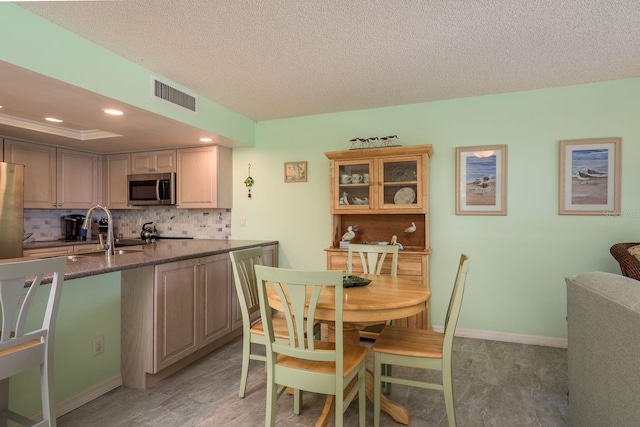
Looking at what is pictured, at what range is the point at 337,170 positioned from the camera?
3512 millimetres

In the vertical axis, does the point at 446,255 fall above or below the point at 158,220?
below

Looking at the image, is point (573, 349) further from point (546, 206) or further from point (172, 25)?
point (172, 25)

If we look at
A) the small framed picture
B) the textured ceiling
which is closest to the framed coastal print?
the textured ceiling

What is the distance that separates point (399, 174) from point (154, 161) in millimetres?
3049

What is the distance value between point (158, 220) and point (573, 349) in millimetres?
4589

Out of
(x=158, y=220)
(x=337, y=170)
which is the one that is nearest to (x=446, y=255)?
(x=337, y=170)

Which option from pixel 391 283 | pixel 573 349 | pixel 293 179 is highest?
pixel 293 179

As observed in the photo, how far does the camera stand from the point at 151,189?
424 centimetres

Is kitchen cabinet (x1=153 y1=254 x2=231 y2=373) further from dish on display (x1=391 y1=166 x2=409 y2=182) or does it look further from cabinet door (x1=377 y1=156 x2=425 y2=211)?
dish on display (x1=391 y1=166 x2=409 y2=182)

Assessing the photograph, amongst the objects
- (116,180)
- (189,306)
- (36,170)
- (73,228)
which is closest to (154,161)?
(116,180)

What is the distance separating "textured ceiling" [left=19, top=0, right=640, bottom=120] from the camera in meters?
1.92

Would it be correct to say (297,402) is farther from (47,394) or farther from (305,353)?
(47,394)

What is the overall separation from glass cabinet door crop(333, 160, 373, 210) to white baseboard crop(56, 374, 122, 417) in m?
2.34

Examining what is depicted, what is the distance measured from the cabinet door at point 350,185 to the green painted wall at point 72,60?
1.52m
